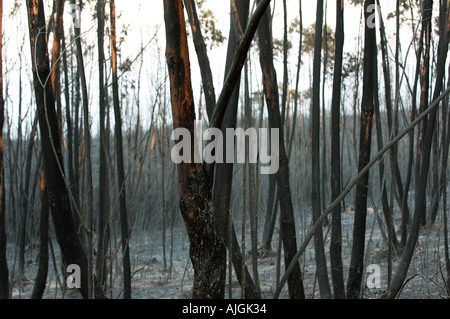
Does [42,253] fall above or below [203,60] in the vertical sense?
below

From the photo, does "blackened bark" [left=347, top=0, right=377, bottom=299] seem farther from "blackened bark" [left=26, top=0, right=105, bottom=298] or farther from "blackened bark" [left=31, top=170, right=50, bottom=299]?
"blackened bark" [left=31, top=170, right=50, bottom=299]

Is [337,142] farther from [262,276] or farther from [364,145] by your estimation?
[262,276]

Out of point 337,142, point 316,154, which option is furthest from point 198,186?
point 316,154

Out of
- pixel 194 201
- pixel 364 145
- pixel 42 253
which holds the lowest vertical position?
pixel 42 253

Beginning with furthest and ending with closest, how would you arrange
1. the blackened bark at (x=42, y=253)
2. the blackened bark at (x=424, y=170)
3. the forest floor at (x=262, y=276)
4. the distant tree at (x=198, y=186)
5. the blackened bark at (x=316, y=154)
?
the forest floor at (x=262, y=276) < the blackened bark at (x=42, y=253) < the blackened bark at (x=316, y=154) < the blackened bark at (x=424, y=170) < the distant tree at (x=198, y=186)

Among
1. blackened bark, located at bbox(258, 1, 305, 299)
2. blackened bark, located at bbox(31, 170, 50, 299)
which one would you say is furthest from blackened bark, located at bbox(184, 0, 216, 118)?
blackened bark, located at bbox(31, 170, 50, 299)

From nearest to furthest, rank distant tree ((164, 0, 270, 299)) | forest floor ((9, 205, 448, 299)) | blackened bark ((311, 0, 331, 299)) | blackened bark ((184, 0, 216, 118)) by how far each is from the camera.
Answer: distant tree ((164, 0, 270, 299)) → blackened bark ((184, 0, 216, 118)) → blackened bark ((311, 0, 331, 299)) → forest floor ((9, 205, 448, 299))

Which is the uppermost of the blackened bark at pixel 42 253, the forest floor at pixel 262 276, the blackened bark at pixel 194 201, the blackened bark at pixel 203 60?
the blackened bark at pixel 203 60

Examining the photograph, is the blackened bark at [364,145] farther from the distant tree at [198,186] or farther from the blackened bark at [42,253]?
the blackened bark at [42,253]

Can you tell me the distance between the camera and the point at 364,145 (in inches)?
75.1

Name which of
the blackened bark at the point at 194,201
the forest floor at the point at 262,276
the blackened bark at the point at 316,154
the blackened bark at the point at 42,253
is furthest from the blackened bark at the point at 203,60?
the forest floor at the point at 262,276

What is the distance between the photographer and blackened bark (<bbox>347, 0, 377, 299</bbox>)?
6.14 ft

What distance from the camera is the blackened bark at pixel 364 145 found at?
1.87 metres

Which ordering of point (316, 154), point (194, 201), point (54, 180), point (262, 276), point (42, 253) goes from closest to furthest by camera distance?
point (194, 201) → point (54, 180) → point (316, 154) → point (42, 253) → point (262, 276)
